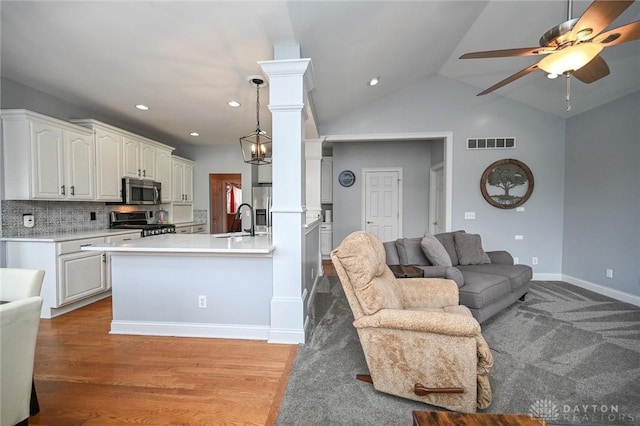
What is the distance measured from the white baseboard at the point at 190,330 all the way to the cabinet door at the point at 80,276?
0.93m

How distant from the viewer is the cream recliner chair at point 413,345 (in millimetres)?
1544

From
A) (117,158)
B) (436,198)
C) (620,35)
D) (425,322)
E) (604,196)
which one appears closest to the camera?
(425,322)

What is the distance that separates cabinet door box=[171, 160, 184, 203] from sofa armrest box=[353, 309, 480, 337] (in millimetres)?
4944

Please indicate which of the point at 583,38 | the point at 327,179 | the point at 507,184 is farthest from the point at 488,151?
the point at 327,179

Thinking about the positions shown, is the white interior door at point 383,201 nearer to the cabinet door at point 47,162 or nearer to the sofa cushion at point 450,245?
the sofa cushion at point 450,245

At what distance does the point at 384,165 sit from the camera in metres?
5.91

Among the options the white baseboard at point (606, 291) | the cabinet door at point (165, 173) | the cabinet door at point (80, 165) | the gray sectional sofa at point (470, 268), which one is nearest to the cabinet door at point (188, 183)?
the cabinet door at point (165, 173)

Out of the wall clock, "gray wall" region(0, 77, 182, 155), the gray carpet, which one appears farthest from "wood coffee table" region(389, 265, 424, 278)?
"gray wall" region(0, 77, 182, 155)

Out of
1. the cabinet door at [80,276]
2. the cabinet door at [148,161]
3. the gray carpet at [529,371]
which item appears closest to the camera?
the gray carpet at [529,371]

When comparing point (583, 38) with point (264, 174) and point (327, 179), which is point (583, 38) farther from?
point (264, 174)

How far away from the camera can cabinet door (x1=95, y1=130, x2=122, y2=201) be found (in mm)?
3793

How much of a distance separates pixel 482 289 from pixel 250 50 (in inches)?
121

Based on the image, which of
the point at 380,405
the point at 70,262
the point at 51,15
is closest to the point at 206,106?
the point at 51,15

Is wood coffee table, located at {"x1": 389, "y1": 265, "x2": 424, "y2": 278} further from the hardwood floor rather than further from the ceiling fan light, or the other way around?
the ceiling fan light
